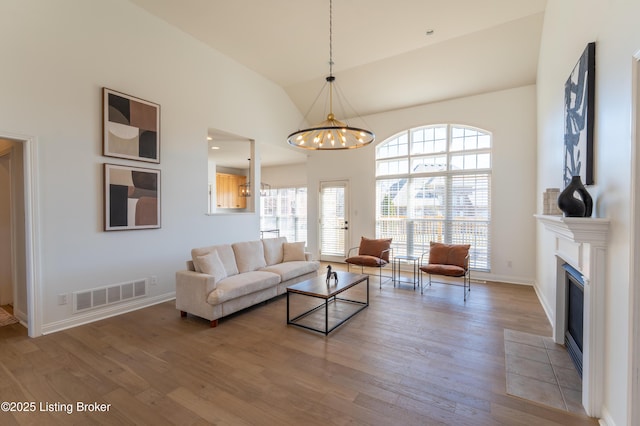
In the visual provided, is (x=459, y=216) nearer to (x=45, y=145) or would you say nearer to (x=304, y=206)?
(x=304, y=206)

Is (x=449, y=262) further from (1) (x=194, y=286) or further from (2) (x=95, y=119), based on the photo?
(2) (x=95, y=119)

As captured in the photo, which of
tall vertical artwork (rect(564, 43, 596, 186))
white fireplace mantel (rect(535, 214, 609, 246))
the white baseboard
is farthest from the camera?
the white baseboard

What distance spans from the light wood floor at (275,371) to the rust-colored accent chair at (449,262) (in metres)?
0.75

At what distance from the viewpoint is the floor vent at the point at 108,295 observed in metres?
3.47

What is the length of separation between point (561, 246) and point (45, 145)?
18.0 feet

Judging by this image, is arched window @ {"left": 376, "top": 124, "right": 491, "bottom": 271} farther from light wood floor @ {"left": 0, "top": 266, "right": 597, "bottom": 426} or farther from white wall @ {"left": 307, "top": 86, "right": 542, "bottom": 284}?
light wood floor @ {"left": 0, "top": 266, "right": 597, "bottom": 426}

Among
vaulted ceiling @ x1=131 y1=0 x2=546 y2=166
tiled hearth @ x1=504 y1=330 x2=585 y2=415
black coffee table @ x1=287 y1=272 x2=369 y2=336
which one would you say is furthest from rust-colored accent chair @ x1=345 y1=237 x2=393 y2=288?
vaulted ceiling @ x1=131 y1=0 x2=546 y2=166

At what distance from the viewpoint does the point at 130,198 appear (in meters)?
3.90

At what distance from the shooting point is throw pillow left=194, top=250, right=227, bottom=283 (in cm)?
364

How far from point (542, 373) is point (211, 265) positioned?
354cm

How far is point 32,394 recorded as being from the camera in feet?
7.06

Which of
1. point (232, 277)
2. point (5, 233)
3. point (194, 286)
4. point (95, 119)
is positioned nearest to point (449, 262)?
point (232, 277)

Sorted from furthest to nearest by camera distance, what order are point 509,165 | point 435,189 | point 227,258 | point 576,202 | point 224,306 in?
point 435,189 → point 509,165 → point 227,258 → point 224,306 → point 576,202

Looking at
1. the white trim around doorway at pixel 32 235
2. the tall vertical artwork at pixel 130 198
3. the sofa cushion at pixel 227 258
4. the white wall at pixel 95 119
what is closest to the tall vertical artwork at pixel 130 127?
the white wall at pixel 95 119
